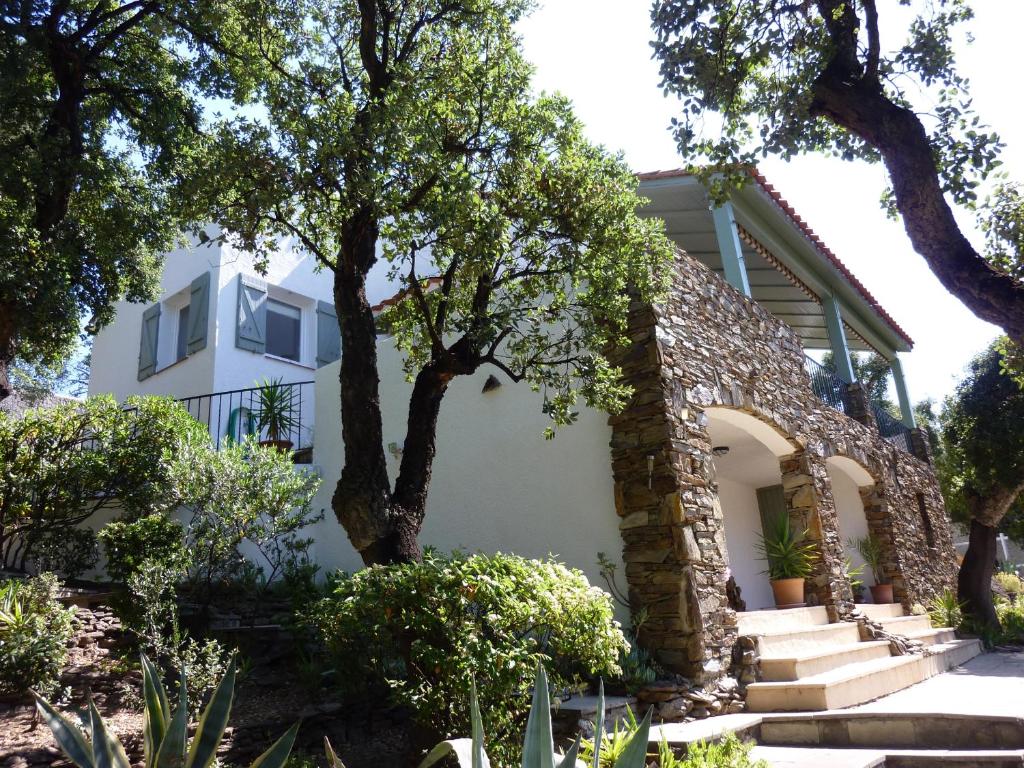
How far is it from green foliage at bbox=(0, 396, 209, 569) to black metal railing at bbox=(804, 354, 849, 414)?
7.75 metres

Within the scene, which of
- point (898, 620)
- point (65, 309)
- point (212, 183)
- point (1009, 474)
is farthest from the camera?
point (1009, 474)

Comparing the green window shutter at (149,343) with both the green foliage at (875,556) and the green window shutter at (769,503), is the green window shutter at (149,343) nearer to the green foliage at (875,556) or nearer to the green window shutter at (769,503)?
the green window shutter at (769,503)

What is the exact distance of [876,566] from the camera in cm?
1044

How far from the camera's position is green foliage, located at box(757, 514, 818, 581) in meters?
7.96

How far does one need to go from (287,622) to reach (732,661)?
149 inches

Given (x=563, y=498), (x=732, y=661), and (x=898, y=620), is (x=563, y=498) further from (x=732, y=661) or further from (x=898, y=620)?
(x=898, y=620)

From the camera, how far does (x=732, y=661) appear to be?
19.1ft

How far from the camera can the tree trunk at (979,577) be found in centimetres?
1097

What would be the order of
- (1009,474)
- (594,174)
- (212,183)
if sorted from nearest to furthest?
(212,183) → (594,174) → (1009,474)

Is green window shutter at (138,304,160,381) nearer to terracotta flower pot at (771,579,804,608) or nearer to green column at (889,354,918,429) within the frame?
terracotta flower pot at (771,579,804,608)

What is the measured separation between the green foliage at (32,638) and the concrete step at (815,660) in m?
5.21

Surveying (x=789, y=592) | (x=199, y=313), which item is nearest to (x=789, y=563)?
(x=789, y=592)

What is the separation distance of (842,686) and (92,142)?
893 centimetres

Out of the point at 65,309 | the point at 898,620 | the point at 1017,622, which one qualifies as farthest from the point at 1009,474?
the point at 65,309
